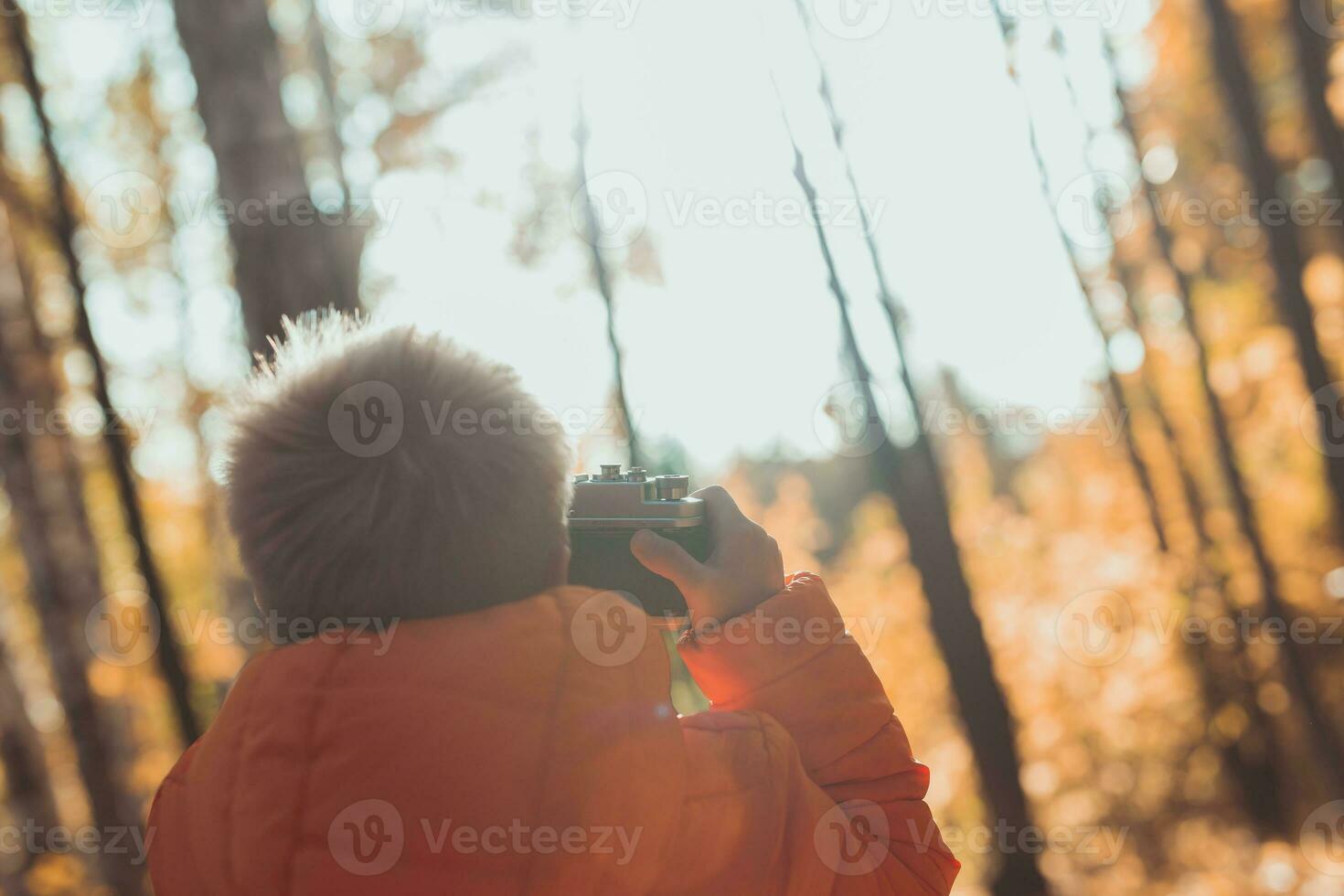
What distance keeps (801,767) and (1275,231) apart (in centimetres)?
616

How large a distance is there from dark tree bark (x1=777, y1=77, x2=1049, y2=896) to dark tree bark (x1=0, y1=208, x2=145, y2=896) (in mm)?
6423

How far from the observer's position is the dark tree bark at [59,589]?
6.75 m

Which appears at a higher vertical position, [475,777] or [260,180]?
[260,180]

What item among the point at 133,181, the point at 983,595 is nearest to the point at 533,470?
the point at 133,181

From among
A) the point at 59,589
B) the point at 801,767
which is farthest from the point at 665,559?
the point at 59,589

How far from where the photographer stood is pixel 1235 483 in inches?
302

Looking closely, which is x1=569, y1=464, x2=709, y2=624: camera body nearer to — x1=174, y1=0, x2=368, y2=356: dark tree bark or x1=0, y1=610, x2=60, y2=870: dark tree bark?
x1=174, y1=0, x2=368, y2=356: dark tree bark

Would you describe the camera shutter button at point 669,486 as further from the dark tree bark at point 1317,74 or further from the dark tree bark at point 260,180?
the dark tree bark at point 1317,74

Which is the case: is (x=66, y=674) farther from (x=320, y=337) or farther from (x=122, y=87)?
(x=320, y=337)

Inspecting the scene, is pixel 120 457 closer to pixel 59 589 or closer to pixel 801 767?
pixel 59 589

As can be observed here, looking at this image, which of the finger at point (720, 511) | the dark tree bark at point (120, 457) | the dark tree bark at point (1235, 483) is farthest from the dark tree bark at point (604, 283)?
the dark tree bark at point (1235, 483)

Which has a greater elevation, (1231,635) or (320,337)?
(320,337)

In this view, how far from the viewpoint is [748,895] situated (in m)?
1.13

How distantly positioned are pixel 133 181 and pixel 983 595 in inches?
376
